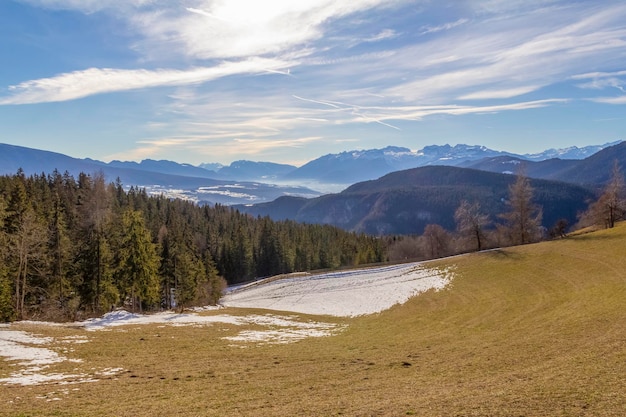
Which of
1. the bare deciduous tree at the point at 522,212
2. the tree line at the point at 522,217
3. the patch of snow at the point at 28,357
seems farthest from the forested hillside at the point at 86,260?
the bare deciduous tree at the point at 522,212

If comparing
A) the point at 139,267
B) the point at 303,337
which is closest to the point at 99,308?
the point at 139,267

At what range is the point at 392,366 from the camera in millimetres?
21984

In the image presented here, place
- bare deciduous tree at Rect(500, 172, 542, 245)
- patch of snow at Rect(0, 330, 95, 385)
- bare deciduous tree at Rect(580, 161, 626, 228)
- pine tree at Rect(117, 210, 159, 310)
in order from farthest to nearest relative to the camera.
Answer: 1. bare deciduous tree at Rect(500, 172, 542, 245)
2. bare deciduous tree at Rect(580, 161, 626, 228)
3. pine tree at Rect(117, 210, 159, 310)
4. patch of snow at Rect(0, 330, 95, 385)

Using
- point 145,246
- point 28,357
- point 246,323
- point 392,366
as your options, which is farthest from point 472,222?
point 28,357

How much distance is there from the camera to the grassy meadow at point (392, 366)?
14586mm

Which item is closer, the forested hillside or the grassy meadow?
the grassy meadow

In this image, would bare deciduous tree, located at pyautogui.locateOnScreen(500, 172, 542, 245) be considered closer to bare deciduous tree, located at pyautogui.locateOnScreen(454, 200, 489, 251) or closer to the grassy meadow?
bare deciduous tree, located at pyautogui.locateOnScreen(454, 200, 489, 251)

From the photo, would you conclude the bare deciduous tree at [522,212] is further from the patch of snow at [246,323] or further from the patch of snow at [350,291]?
the patch of snow at [246,323]

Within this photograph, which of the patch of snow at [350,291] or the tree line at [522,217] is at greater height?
the tree line at [522,217]

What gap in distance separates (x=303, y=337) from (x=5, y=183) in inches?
3063

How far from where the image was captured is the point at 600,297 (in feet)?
108

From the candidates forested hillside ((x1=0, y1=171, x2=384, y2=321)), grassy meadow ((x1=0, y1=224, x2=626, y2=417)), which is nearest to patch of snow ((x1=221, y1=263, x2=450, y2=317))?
grassy meadow ((x1=0, y1=224, x2=626, y2=417))

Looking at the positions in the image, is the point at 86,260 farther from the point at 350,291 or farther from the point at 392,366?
the point at 392,366

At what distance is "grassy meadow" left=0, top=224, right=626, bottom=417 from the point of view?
1459 cm
